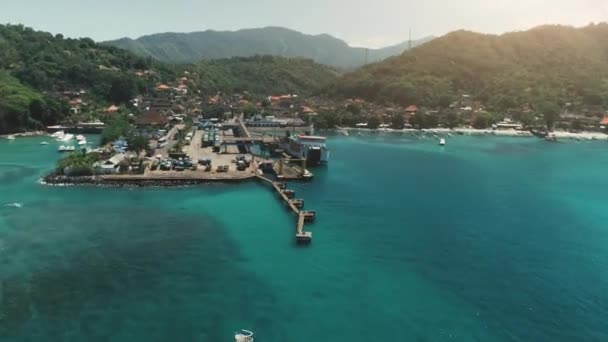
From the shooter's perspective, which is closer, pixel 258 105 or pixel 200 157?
pixel 200 157

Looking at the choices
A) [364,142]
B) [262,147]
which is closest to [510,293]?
[262,147]

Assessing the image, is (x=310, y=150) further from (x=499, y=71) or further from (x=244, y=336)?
(x=499, y=71)

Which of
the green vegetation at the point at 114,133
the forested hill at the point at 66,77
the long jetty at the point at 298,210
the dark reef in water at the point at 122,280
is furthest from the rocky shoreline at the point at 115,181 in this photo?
the forested hill at the point at 66,77

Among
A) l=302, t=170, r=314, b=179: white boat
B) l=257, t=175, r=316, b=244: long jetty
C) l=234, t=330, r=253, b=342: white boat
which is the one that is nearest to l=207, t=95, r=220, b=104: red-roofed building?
l=302, t=170, r=314, b=179: white boat

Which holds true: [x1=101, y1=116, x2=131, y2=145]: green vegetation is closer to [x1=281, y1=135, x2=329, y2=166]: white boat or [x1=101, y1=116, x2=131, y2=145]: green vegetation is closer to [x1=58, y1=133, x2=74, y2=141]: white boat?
[x1=58, y1=133, x2=74, y2=141]: white boat

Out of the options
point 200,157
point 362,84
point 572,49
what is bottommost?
point 200,157

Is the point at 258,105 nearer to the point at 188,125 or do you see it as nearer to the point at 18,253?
the point at 188,125
